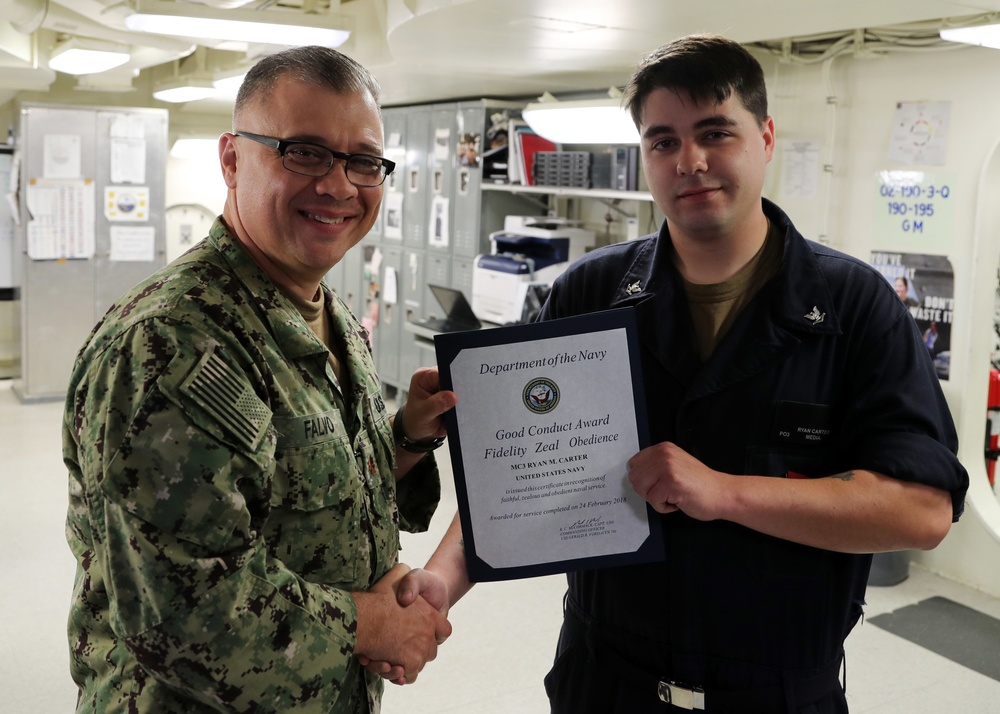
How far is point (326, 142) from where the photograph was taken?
1.53m

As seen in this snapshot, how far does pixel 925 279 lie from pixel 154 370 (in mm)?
4039

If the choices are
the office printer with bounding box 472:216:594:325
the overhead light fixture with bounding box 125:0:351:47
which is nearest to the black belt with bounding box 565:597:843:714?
the overhead light fixture with bounding box 125:0:351:47

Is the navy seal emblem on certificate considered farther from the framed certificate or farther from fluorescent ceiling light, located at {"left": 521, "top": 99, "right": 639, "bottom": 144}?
fluorescent ceiling light, located at {"left": 521, "top": 99, "right": 639, "bottom": 144}

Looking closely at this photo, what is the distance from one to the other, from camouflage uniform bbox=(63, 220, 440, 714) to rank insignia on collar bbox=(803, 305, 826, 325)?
79 cm

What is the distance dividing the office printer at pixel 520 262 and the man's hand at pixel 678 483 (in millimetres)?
4344

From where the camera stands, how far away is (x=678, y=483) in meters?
1.48

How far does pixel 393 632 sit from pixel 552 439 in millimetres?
416

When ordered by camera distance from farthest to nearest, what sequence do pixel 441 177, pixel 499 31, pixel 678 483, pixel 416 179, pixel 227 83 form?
pixel 416 179 → pixel 441 177 → pixel 227 83 → pixel 499 31 → pixel 678 483

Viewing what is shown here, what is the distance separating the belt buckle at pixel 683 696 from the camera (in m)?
1.57

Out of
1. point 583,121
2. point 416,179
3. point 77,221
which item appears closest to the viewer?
point 583,121

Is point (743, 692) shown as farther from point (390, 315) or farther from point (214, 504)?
point (390, 315)

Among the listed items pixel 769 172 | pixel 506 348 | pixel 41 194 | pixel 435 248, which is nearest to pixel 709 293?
pixel 506 348

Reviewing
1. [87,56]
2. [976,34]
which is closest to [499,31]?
[976,34]

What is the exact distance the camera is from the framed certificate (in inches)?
62.6
